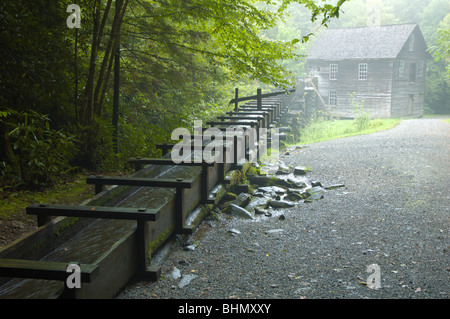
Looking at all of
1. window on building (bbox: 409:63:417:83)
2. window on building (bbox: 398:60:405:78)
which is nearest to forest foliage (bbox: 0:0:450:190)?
window on building (bbox: 398:60:405:78)

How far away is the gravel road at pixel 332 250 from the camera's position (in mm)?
3660

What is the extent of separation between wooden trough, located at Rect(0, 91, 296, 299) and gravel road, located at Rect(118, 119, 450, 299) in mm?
274

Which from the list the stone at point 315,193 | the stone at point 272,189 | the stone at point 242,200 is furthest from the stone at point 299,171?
the stone at point 242,200

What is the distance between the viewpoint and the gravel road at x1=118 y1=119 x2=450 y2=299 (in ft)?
12.0

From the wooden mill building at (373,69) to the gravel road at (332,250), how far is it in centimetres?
2495

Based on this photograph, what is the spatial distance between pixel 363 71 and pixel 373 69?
90 cm

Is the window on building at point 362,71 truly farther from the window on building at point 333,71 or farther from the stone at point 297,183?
the stone at point 297,183

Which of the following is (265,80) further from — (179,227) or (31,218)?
(31,218)

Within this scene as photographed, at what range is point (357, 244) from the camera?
5012mm

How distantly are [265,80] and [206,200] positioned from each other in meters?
2.69

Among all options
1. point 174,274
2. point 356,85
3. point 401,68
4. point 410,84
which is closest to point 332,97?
point 356,85

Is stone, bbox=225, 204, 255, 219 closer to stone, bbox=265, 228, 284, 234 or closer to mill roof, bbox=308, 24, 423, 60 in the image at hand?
stone, bbox=265, 228, 284, 234

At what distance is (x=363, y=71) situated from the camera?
3412 cm
